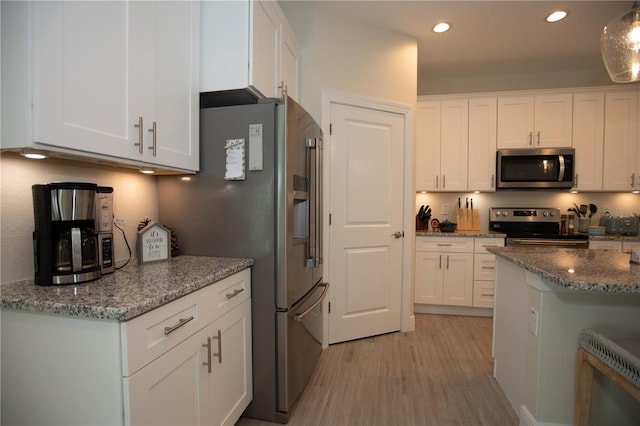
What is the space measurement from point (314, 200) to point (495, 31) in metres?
2.49

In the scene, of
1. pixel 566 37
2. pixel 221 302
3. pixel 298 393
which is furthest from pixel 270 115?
pixel 566 37

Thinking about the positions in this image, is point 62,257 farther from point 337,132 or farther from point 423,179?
point 423,179

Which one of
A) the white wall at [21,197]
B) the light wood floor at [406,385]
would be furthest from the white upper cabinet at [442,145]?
the white wall at [21,197]

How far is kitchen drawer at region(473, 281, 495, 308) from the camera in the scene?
10.7ft

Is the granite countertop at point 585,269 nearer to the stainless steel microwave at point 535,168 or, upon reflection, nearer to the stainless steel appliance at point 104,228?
the stainless steel microwave at point 535,168

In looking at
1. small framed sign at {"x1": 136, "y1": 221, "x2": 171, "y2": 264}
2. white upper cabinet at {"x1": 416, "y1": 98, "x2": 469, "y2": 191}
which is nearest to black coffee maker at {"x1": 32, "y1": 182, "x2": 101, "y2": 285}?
small framed sign at {"x1": 136, "y1": 221, "x2": 171, "y2": 264}

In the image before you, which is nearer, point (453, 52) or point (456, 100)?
point (453, 52)

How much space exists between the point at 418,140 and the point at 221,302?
3011mm

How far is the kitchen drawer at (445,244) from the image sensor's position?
328 centimetres

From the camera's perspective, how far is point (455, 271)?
10.9 ft

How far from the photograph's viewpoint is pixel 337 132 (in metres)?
2.59

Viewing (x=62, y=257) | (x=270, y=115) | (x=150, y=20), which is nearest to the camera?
(x=62, y=257)

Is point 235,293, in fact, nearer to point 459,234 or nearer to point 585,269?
point 585,269

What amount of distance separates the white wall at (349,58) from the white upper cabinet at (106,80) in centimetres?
110
